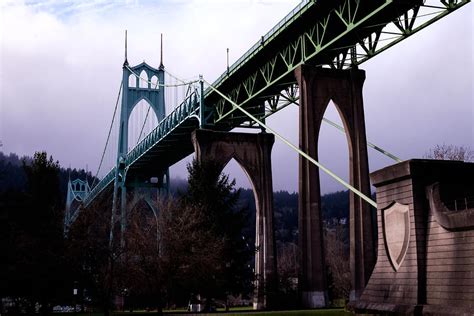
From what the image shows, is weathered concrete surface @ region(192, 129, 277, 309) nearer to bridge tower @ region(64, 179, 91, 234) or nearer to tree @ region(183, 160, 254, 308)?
tree @ region(183, 160, 254, 308)

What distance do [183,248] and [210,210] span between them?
5.70 meters

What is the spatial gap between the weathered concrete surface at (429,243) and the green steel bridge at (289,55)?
39.7 feet

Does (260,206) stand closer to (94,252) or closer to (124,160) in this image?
(94,252)

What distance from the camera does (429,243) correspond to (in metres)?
15.5

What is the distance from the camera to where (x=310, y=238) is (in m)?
31.5

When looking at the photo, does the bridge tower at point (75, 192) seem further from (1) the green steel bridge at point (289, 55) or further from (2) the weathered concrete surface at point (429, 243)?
(2) the weathered concrete surface at point (429, 243)

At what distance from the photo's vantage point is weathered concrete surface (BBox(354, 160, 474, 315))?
555 inches

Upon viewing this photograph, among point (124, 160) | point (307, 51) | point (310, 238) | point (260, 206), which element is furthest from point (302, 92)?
point (124, 160)

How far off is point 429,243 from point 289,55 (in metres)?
21.8

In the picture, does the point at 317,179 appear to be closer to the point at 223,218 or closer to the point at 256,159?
the point at 223,218

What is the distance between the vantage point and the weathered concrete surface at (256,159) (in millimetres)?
43094

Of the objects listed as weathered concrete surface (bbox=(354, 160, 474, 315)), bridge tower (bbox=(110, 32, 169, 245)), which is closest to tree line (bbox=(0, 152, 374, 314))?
weathered concrete surface (bbox=(354, 160, 474, 315))

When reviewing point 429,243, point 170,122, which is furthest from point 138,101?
point 429,243

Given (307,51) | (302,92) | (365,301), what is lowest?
(365,301)
